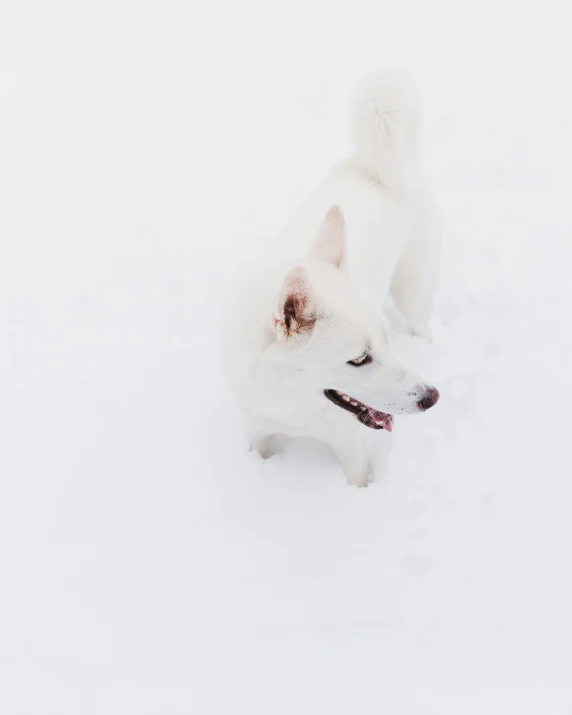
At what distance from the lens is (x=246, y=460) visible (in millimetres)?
2561

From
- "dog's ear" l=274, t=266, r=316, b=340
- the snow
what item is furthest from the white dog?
the snow

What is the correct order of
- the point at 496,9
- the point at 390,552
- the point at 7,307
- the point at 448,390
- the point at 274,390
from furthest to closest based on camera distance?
the point at 496,9 → the point at 7,307 → the point at 448,390 → the point at 390,552 → the point at 274,390

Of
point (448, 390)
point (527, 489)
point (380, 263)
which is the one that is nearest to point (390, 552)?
point (527, 489)

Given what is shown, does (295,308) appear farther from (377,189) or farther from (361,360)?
(377,189)

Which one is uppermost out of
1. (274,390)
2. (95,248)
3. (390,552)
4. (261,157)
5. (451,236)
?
(261,157)

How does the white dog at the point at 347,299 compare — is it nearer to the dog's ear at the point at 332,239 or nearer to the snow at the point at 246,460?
the dog's ear at the point at 332,239

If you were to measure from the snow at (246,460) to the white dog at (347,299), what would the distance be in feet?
1.27

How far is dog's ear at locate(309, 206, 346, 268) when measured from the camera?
1.84 m

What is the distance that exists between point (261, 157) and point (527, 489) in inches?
135

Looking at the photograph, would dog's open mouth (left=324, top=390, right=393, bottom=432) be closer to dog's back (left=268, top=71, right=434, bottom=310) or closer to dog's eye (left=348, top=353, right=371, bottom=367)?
dog's eye (left=348, top=353, right=371, bottom=367)

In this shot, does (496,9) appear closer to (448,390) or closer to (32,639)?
(448,390)

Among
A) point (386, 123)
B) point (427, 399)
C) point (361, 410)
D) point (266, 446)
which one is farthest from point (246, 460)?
point (386, 123)

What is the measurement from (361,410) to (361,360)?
0.34 metres

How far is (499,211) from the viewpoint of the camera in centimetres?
391
